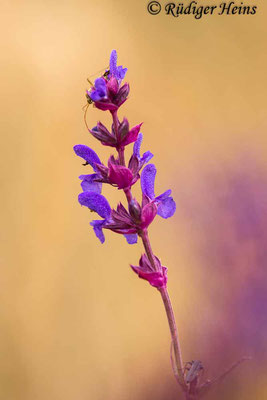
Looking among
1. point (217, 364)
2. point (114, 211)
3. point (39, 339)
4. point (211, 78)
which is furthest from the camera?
point (211, 78)

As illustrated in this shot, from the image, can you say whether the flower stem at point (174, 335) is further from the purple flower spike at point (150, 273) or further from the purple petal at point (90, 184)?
the purple petal at point (90, 184)

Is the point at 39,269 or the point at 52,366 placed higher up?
the point at 39,269

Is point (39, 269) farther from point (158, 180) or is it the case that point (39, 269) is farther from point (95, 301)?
point (158, 180)

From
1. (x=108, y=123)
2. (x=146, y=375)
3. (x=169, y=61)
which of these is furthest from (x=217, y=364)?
(x=169, y=61)

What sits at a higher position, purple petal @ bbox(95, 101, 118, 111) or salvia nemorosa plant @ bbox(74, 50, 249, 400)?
purple petal @ bbox(95, 101, 118, 111)
